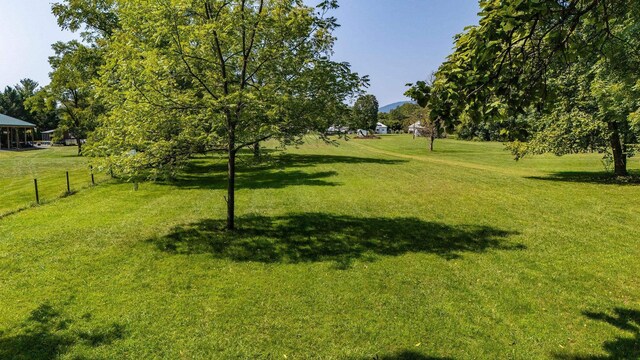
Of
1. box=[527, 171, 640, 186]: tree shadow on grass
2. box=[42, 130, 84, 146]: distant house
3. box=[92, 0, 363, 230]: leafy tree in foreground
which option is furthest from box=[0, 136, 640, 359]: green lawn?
box=[42, 130, 84, 146]: distant house

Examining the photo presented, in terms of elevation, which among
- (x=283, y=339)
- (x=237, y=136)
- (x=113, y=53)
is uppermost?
(x=113, y=53)

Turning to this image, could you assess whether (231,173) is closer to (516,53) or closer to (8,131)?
(516,53)

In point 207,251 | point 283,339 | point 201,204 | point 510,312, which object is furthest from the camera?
point 201,204

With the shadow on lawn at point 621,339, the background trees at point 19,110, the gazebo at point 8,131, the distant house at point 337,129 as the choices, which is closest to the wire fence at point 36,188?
A: the distant house at point 337,129

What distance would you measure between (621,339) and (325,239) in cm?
698

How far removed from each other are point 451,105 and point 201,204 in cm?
1242

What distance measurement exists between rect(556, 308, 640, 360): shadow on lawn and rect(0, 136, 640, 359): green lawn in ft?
0.12

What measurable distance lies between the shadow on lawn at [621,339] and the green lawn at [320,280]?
4 cm

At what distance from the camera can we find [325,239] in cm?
1109

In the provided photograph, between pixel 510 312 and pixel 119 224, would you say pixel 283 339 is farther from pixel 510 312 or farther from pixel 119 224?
pixel 119 224

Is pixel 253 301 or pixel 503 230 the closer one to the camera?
pixel 253 301

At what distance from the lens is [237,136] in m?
11.1

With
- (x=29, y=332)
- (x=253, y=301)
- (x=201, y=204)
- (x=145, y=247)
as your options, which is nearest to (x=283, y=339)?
Answer: (x=253, y=301)

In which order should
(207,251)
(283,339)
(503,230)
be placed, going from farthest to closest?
(503,230), (207,251), (283,339)
